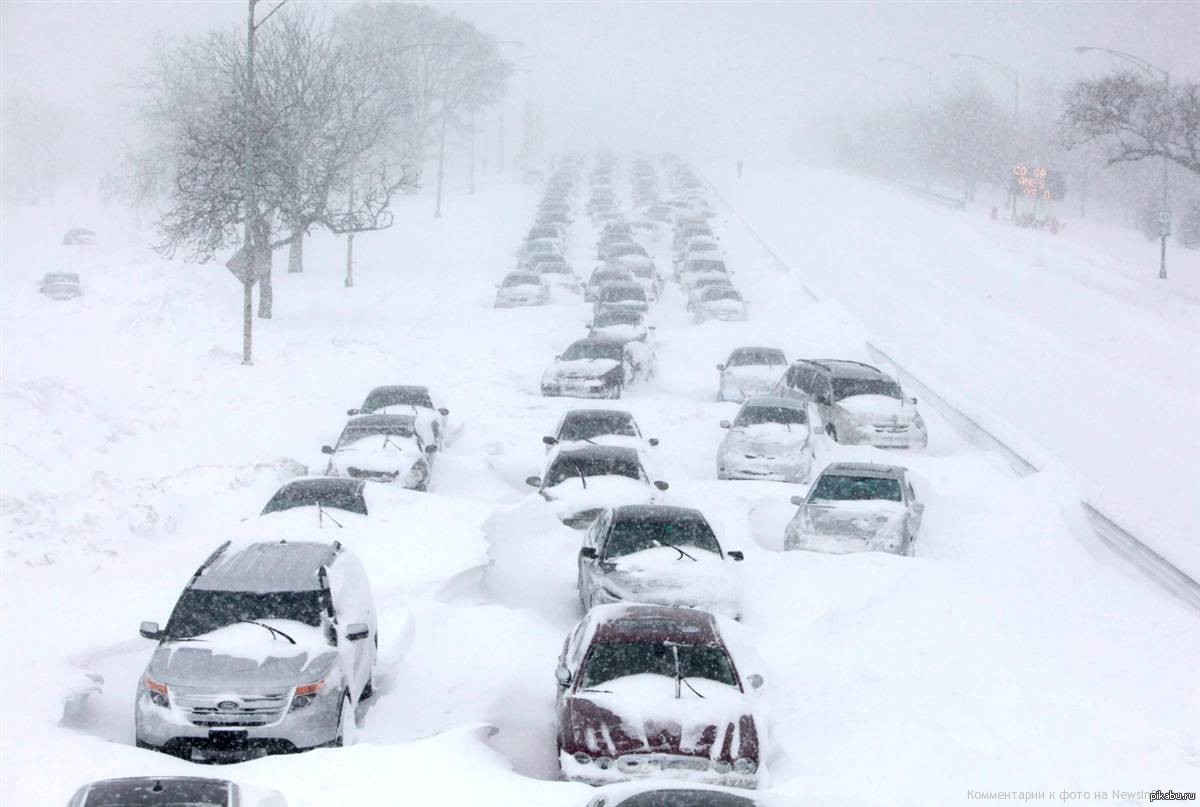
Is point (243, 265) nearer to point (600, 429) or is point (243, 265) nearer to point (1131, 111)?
point (600, 429)

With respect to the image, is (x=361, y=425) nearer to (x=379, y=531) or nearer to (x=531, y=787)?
(x=379, y=531)

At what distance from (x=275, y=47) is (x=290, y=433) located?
1508 centimetres

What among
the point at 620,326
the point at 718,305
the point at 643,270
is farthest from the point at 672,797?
the point at 643,270

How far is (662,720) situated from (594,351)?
685 inches

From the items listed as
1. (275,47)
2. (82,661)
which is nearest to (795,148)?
(275,47)

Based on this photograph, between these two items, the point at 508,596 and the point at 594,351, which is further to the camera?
the point at 594,351

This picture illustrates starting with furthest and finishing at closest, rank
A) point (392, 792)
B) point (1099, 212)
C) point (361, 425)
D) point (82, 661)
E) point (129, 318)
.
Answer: point (1099, 212) → point (129, 318) → point (361, 425) → point (82, 661) → point (392, 792)

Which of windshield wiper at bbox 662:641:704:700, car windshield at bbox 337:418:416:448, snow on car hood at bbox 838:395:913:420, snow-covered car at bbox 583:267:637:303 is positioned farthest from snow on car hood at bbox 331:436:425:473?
snow-covered car at bbox 583:267:637:303

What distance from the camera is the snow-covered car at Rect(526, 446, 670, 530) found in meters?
15.3

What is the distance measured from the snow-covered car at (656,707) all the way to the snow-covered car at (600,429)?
8.62 meters

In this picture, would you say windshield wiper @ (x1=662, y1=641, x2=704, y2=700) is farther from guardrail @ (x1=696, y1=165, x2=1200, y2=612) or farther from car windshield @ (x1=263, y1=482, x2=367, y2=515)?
guardrail @ (x1=696, y1=165, x2=1200, y2=612)

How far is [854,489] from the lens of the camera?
1573cm

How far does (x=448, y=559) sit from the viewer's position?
44.3 ft

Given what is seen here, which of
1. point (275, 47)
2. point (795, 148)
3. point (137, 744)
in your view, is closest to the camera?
point (137, 744)
